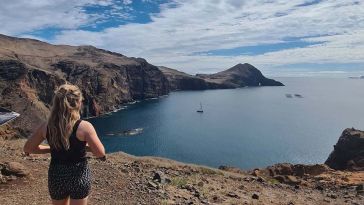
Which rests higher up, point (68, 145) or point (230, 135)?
point (68, 145)

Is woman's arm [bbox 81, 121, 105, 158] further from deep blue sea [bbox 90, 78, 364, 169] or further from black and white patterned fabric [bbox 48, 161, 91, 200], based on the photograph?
deep blue sea [bbox 90, 78, 364, 169]

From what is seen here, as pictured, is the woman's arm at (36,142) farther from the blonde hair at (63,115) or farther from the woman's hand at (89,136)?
the woman's hand at (89,136)

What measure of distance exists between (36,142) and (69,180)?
82cm

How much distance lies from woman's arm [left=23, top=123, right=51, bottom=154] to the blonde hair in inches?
10.3

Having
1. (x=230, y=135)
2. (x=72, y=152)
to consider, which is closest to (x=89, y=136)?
(x=72, y=152)

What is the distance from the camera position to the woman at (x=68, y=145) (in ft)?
21.7

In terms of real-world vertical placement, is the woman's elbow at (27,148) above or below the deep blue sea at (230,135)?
above

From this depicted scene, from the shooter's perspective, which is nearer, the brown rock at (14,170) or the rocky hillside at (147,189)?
the rocky hillside at (147,189)

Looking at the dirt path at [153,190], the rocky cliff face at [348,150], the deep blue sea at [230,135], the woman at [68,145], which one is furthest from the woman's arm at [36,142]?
the deep blue sea at [230,135]

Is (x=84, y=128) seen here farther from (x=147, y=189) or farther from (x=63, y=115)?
(x=147, y=189)

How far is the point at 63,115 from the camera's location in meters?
Result: 6.59

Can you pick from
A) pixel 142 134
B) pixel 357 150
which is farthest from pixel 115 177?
pixel 142 134

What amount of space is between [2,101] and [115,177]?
115751 mm

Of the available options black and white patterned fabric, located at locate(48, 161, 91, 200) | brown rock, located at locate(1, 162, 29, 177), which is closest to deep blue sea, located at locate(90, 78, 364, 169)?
brown rock, located at locate(1, 162, 29, 177)
